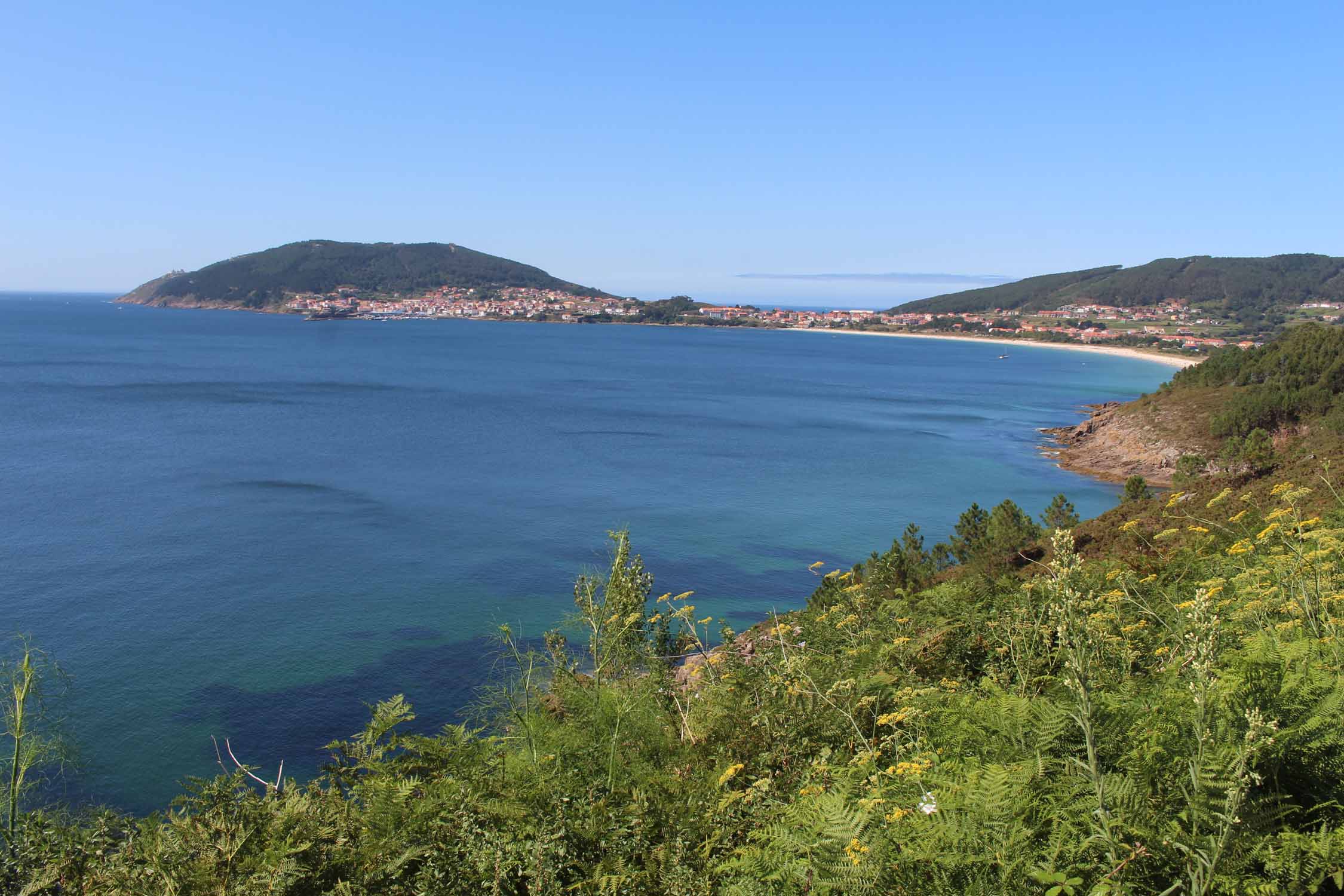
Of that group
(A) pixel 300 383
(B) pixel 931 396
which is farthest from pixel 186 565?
(B) pixel 931 396

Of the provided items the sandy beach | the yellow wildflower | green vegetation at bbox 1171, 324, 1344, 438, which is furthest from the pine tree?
the sandy beach

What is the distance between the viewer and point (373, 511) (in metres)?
34.8

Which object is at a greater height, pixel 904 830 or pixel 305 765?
pixel 904 830

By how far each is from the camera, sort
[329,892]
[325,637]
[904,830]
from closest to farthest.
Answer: [904,830] < [329,892] < [325,637]

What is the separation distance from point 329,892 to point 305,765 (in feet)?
45.9

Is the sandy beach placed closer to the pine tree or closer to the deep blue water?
the deep blue water

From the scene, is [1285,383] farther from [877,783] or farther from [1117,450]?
[877,783]

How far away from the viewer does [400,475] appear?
41656 mm

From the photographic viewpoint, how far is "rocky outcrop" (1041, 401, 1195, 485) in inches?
1797

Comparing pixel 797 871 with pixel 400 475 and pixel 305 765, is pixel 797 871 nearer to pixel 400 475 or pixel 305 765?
pixel 305 765

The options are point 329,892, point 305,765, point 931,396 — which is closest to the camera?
point 329,892

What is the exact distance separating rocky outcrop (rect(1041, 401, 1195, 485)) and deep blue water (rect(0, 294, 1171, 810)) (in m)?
2.62

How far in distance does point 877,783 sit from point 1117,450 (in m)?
53.3

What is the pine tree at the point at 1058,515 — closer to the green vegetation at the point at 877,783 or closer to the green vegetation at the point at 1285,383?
the green vegetation at the point at 877,783
